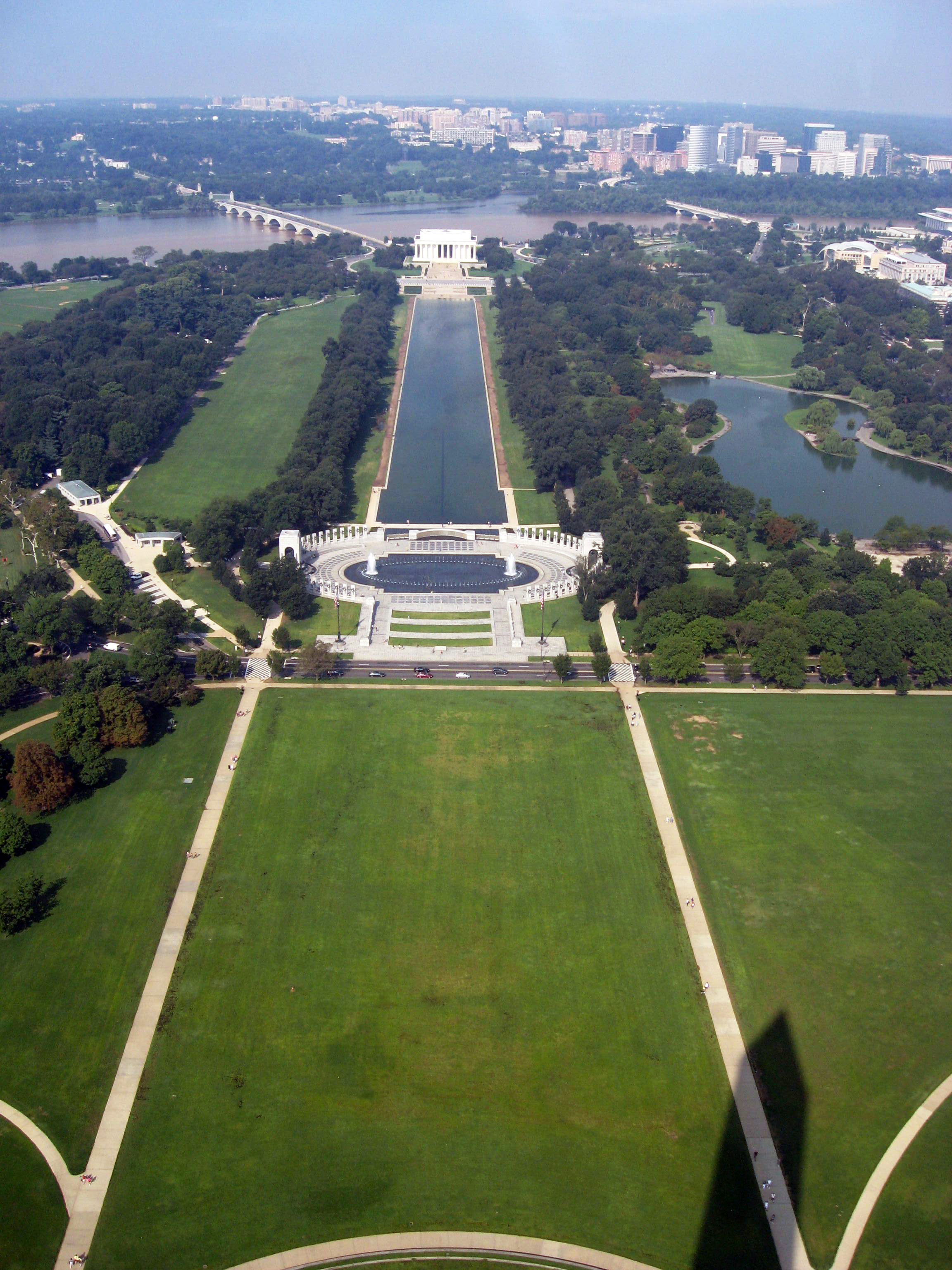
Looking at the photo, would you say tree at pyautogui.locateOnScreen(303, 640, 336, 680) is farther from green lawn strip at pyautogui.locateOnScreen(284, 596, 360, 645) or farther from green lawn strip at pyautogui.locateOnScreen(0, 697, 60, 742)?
green lawn strip at pyautogui.locateOnScreen(0, 697, 60, 742)

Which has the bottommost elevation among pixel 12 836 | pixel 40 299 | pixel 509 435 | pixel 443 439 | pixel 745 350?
pixel 12 836

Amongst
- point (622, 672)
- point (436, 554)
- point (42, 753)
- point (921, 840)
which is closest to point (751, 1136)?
point (921, 840)

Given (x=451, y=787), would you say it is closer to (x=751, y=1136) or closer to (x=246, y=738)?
(x=246, y=738)

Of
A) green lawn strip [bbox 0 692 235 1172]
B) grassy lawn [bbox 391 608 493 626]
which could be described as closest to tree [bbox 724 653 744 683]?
grassy lawn [bbox 391 608 493 626]

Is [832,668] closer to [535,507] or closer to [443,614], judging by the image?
[443,614]

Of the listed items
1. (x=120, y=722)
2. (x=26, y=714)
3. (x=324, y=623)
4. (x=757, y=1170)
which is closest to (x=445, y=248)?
(x=324, y=623)

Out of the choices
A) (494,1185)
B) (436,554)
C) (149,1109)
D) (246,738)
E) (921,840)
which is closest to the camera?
(494,1185)
